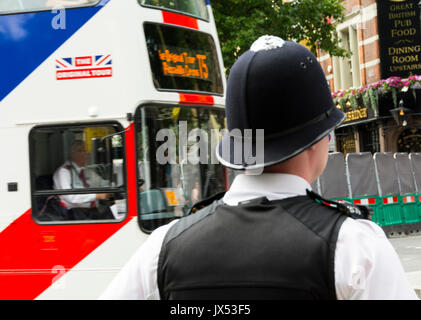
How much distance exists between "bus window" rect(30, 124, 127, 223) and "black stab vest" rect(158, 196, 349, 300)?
5.54m

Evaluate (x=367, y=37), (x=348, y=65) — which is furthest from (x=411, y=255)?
(x=348, y=65)

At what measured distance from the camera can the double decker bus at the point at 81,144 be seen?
7.01 m

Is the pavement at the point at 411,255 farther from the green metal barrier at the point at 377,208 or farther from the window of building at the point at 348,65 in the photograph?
the window of building at the point at 348,65

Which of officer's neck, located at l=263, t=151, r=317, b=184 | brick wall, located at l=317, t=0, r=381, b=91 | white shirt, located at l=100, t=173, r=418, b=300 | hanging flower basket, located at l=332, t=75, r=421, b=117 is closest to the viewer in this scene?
A: white shirt, located at l=100, t=173, r=418, b=300

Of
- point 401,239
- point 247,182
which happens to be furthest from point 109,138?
point 401,239

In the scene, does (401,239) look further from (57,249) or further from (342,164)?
(57,249)

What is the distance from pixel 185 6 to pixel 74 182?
8.25ft

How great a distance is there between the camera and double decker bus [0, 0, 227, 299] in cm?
701

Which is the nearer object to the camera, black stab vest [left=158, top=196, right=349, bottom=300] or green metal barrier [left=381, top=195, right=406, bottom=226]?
black stab vest [left=158, top=196, right=349, bottom=300]

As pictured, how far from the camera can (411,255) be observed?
12773mm

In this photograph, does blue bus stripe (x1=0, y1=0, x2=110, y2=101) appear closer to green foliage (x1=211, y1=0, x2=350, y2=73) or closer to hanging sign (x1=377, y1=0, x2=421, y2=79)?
green foliage (x1=211, y1=0, x2=350, y2=73)

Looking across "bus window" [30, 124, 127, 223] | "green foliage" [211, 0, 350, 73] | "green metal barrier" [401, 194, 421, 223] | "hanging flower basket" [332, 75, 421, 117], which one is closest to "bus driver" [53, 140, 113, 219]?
"bus window" [30, 124, 127, 223]

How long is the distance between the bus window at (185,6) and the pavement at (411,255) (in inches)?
165
